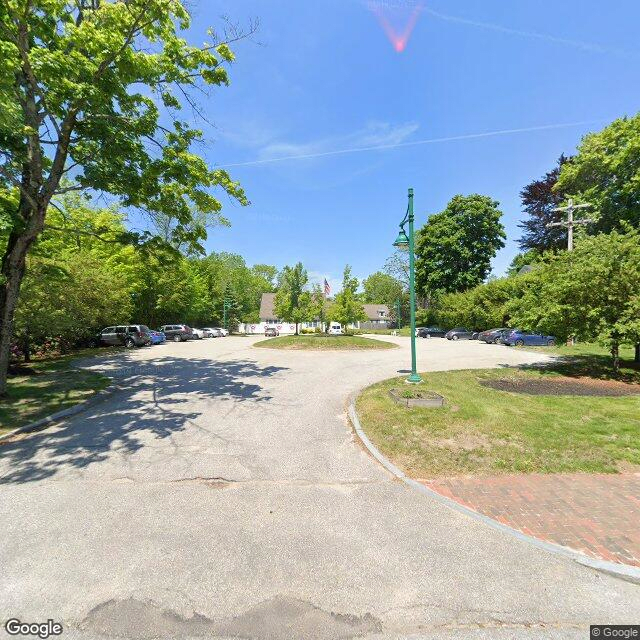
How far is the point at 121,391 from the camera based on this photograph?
10.1 m

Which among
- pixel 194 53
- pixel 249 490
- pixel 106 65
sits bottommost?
pixel 249 490

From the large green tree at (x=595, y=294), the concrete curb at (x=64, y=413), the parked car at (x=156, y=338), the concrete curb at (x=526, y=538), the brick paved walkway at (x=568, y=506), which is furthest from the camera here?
the parked car at (x=156, y=338)

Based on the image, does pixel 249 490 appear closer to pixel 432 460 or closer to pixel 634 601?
pixel 432 460

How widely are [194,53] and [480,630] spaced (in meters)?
12.7

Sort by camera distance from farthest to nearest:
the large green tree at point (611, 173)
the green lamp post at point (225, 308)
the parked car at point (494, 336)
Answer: the green lamp post at point (225, 308)
the parked car at point (494, 336)
the large green tree at point (611, 173)

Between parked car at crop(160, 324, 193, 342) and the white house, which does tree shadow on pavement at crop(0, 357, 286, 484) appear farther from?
the white house

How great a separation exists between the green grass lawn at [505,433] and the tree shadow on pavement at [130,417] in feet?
12.3

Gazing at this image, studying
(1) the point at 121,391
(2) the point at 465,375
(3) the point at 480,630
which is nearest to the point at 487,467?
(3) the point at 480,630

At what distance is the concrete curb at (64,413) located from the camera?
21.3ft

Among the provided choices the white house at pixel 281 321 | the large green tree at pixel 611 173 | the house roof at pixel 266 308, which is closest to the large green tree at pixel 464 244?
the white house at pixel 281 321

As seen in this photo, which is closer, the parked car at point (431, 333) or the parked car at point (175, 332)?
the parked car at point (175, 332)

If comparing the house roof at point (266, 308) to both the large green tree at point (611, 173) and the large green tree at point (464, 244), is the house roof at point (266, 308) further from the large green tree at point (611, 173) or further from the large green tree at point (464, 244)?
the large green tree at point (611, 173)

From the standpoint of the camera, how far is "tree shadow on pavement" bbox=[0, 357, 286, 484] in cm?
535

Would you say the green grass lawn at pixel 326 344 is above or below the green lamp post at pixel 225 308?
below
